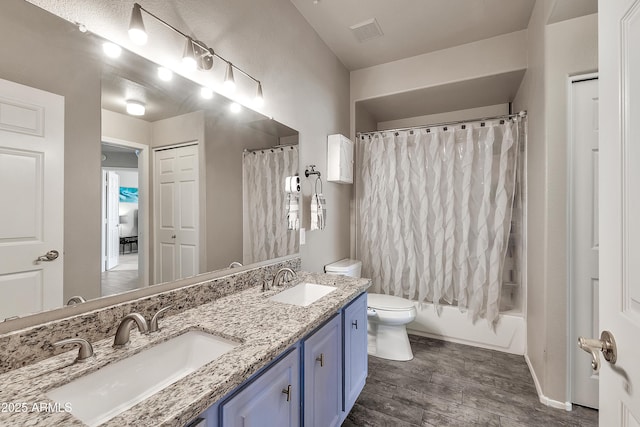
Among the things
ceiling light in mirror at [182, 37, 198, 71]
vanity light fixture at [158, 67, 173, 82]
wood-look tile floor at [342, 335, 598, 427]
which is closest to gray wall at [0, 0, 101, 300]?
vanity light fixture at [158, 67, 173, 82]

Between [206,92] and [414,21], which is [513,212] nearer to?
[414,21]

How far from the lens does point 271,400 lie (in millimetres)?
950

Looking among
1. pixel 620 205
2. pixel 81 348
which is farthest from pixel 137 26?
pixel 620 205

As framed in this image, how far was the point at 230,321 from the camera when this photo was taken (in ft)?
3.67

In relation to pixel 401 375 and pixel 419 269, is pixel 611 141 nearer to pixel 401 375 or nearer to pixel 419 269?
pixel 401 375

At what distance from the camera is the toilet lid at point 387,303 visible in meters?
2.37

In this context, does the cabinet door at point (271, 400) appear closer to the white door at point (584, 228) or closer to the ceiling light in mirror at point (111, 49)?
the ceiling light in mirror at point (111, 49)

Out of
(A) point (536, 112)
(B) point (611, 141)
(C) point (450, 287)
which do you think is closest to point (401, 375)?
(C) point (450, 287)

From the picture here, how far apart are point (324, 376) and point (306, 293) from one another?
546 millimetres

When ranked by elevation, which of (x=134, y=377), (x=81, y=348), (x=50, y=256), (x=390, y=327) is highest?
(x=50, y=256)

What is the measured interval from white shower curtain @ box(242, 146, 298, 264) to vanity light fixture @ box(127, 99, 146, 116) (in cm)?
62

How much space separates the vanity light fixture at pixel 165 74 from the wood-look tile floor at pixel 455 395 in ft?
6.74

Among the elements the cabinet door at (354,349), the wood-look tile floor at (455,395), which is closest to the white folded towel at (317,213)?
the cabinet door at (354,349)

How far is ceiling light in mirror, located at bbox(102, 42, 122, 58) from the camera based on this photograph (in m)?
1.02
